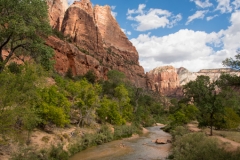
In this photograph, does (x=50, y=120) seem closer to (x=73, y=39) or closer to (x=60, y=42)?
(x=60, y=42)

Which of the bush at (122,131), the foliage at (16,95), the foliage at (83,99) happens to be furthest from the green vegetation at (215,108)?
the foliage at (16,95)

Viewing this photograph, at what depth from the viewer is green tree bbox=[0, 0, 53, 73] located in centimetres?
1223

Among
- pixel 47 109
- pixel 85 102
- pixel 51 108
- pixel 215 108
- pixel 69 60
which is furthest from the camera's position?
pixel 69 60

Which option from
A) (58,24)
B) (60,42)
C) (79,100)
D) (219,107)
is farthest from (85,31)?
(219,107)

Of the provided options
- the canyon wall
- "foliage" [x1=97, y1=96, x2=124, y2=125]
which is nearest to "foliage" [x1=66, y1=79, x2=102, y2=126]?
"foliage" [x1=97, y1=96, x2=124, y2=125]

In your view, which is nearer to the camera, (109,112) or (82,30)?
(109,112)

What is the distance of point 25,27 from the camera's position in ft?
39.3

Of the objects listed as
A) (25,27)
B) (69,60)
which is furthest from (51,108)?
(69,60)

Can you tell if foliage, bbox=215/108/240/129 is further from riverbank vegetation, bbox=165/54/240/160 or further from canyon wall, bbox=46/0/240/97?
canyon wall, bbox=46/0/240/97

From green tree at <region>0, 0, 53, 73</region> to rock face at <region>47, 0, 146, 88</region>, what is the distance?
51.3 metres

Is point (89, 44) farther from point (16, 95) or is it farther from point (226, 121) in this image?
point (16, 95)

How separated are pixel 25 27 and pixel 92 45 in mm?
88829

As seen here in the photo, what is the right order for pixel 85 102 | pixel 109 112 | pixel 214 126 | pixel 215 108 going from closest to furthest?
pixel 215 108 → pixel 85 102 → pixel 214 126 → pixel 109 112

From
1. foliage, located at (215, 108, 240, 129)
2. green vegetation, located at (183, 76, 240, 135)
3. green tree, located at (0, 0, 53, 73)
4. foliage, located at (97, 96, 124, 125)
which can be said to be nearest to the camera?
green tree, located at (0, 0, 53, 73)
